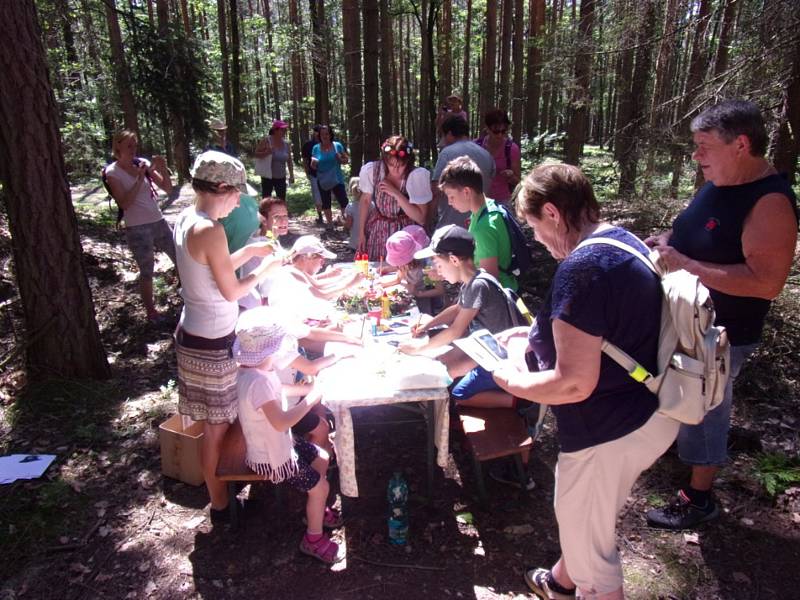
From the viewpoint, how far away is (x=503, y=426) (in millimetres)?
2891

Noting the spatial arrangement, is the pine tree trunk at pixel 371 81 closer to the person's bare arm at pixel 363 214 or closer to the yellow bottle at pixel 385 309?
the person's bare arm at pixel 363 214

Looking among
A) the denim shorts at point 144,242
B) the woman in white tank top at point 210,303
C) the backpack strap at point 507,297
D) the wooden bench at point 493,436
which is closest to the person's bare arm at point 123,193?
the denim shorts at point 144,242

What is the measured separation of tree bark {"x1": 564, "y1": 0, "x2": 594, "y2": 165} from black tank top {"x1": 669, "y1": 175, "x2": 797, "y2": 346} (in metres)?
3.98

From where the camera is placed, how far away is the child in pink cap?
414 cm

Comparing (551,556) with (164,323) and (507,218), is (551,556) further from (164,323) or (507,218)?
(164,323)

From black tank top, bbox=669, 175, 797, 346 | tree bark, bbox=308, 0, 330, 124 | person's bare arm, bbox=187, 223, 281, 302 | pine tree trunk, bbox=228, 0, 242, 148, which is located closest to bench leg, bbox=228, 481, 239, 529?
person's bare arm, bbox=187, 223, 281, 302

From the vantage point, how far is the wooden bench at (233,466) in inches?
103

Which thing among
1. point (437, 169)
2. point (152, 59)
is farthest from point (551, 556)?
point (152, 59)

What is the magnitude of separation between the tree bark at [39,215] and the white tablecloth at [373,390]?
2383mm

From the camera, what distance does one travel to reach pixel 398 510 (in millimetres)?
2676

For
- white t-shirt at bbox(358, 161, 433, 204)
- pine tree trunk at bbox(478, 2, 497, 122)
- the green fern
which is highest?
pine tree trunk at bbox(478, 2, 497, 122)

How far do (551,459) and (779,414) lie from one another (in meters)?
1.73

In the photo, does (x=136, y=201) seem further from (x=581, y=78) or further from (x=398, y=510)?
(x=581, y=78)

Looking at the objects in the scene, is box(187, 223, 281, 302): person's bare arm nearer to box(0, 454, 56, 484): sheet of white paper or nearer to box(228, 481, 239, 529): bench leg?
box(228, 481, 239, 529): bench leg
